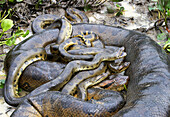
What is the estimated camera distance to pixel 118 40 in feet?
20.0

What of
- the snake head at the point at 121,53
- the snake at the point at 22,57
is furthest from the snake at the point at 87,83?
the snake at the point at 22,57

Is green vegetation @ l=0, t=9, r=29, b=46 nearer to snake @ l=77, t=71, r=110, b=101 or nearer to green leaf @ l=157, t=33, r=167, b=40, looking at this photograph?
snake @ l=77, t=71, r=110, b=101

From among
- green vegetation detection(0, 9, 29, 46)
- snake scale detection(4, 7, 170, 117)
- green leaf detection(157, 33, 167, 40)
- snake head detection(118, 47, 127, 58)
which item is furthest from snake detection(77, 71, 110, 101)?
green leaf detection(157, 33, 167, 40)

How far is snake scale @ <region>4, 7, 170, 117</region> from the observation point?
358cm

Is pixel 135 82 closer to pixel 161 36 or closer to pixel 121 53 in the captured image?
pixel 121 53

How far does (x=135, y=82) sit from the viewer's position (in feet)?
15.3

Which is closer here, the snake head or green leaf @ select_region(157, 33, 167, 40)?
the snake head

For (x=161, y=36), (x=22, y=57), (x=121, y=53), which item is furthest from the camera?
(x=161, y=36)

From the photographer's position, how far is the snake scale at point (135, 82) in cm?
358

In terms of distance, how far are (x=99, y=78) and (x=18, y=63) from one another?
5.94ft

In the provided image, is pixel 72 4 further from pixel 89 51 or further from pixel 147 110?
pixel 147 110

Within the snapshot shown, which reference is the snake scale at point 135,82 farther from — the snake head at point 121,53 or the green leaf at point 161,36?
the green leaf at point 161,36

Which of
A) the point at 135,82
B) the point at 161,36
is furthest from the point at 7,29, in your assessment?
the point at 161,36

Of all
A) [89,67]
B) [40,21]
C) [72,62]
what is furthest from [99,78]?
[40,21]
